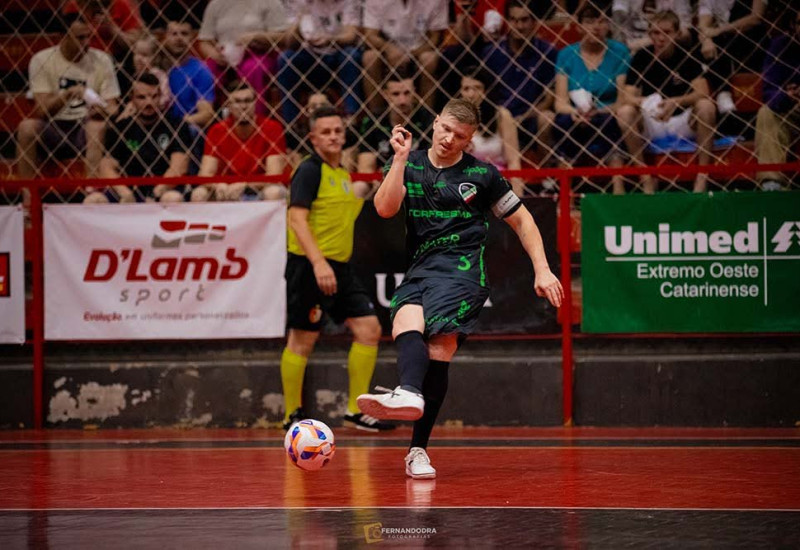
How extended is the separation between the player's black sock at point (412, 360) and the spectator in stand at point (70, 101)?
4.96 m

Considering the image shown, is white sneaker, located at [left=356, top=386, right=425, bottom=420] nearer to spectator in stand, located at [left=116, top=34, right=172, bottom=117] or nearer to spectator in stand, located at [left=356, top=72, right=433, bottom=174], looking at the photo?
Result: spectator in stand, located at [left=356, top=72, right=433, bottom=174]

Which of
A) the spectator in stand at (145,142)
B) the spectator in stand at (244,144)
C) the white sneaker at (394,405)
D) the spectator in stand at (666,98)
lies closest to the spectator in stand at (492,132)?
the spectator in stand at (666,98)

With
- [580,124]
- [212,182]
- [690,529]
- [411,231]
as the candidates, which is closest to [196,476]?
[411,231]

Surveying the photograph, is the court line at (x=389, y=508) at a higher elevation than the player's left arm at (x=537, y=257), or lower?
lower

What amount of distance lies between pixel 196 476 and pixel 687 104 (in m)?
5.13

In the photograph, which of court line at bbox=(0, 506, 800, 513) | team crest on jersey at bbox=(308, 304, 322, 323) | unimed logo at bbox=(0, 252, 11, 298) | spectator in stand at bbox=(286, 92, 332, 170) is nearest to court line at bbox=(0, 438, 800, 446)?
team crest on jersey at bbox=(308, 304, 322, 323)

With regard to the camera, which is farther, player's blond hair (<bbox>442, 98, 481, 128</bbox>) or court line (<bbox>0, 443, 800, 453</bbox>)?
court line (<bbox>0, 443, 800, 453</bbox>)

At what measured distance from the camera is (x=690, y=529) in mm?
4570

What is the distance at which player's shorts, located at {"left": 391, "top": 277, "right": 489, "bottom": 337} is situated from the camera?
6.10m

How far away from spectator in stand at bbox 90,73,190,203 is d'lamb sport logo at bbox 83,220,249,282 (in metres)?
0.82

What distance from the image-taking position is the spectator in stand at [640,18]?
973cm

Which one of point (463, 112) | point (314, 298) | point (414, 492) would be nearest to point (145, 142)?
point (314, 298)

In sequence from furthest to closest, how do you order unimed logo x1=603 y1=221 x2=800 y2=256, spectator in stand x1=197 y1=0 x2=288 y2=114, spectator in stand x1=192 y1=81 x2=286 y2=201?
spectator in stand x1=197 y1=0 x2=288 y2=114 < spectator in stand x1=192 y1=81 x2=286 y2=201 < unimed logo x1=603 y1=221 x2=800 y2=256

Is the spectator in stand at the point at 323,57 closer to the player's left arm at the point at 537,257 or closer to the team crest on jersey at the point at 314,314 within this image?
the team crest on jersey at the point at 314,314
